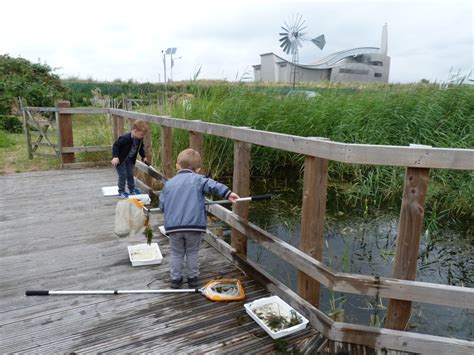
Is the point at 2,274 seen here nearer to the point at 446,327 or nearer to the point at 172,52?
the point at 446,327

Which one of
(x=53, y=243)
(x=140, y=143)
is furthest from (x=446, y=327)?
(x=140, y=143)

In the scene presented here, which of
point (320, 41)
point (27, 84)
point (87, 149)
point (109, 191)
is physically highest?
point (320, 41)

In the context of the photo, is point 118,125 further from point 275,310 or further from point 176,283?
point 275,310

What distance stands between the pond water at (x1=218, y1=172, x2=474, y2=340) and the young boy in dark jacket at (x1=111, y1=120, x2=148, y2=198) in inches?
81.3

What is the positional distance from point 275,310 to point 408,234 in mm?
1058

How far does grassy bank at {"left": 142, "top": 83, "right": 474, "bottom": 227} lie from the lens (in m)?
6.86

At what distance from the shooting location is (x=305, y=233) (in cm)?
270

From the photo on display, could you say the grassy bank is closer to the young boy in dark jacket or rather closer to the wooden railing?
the young boy in dark jacket

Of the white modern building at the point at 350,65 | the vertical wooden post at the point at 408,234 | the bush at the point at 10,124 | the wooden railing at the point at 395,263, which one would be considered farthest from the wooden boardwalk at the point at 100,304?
the white modern building at the point at 350,65

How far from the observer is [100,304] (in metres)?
2.87

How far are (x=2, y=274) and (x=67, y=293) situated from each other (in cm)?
82

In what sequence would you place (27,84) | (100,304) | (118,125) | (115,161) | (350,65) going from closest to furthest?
(100,304) < (115,161) < (118,125) < (27,84) < (350,65)

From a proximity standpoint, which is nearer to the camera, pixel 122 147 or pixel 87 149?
pixel 122 147

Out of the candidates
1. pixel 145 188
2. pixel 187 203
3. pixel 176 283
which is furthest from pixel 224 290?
pixel 145 188
